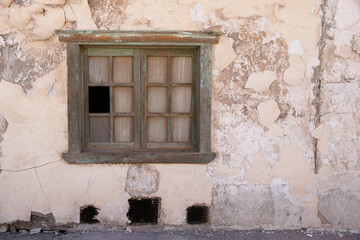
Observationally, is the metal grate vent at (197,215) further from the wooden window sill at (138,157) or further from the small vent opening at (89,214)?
the small vent opening at (89,214)

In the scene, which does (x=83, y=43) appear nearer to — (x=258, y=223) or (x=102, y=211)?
(x=102, y=211)

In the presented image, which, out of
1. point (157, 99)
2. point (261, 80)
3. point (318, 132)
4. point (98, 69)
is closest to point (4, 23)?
point (98, 69)

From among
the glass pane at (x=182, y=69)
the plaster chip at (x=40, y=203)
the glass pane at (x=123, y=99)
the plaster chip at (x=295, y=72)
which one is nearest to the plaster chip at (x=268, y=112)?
the plaster chip at (x=295, y=72)

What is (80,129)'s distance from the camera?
3691 millimetres

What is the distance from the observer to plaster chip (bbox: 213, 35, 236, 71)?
3.65 m

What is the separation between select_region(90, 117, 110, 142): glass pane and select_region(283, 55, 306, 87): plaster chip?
1908 mm

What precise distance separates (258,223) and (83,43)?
257cm

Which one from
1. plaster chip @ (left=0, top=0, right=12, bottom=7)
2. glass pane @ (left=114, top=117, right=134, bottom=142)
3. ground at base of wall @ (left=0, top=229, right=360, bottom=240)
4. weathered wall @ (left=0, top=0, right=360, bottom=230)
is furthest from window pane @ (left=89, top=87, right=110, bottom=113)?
ground at base of wall @ (left=0, top=229, right=360, bottom=240)

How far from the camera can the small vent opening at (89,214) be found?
12.3 ft

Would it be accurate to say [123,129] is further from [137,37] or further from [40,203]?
[40,203]

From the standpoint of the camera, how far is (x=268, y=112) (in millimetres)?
3721

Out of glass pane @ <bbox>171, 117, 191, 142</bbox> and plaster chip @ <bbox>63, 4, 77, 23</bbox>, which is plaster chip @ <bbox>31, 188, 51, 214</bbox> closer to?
glass pane @ <bbox>171, 117, 191, 142</bbox>

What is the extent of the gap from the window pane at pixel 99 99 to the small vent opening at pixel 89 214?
102 centimetres

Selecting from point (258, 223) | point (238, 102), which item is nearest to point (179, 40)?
point (238, 102)
